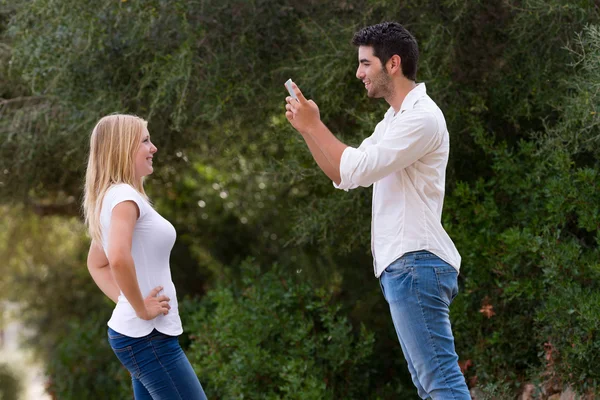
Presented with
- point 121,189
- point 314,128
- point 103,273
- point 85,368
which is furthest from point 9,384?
point 314,128

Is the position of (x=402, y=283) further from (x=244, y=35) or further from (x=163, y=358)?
(x=244, y=35)

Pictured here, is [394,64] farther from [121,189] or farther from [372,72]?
[121,189]

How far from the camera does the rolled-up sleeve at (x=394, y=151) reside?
8.05 feet

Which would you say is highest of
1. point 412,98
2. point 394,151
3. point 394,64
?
point 394,64

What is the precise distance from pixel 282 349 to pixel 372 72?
2.97 meters

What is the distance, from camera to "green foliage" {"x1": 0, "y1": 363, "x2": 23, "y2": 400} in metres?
10.1

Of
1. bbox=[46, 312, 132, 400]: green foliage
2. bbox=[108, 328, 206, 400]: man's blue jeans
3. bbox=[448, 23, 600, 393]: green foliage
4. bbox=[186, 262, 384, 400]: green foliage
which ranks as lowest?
bbox=[46, 312, 132, 400]: green foliage

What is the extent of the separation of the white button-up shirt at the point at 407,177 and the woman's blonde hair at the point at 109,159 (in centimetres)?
72

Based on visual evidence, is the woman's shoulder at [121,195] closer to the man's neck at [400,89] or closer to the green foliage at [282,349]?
the man's neck at [400,89]

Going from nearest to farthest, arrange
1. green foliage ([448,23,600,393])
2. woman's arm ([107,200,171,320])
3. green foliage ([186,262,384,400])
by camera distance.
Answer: woman's arm ([107,200,171,320]) < green foliage ([448,23,600,393]) < green foliage ([186,262,384,400])

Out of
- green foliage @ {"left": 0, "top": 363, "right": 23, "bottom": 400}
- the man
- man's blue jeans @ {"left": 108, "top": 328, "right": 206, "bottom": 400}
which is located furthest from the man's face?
green foliage @ {"left": 0, "top": 363, "right": 23, "bottom": 400}

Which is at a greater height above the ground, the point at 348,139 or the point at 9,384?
the point at 348,139

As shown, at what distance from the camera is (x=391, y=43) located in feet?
8.56

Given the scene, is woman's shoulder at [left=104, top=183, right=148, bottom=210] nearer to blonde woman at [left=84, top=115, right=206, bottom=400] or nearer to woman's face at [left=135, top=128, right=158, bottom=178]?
blonde woman at [left=84, top=115, right=206, bottom=400]
